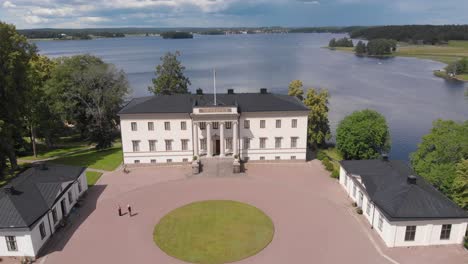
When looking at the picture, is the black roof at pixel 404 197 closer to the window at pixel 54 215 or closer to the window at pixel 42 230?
the window at pixel 42 230

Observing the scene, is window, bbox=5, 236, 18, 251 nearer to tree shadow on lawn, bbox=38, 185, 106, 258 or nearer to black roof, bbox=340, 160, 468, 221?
tree shadow on lawn, bbox=38, 185, 106, 258

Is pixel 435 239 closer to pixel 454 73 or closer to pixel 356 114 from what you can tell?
pixel 356 114

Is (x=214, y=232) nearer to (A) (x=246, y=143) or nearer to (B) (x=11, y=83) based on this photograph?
(A) (x=246, y=143)

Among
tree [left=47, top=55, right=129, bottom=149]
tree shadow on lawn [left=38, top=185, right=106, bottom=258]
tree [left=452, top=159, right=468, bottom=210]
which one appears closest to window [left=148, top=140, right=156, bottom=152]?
tree shadow on lawn [left=38, top=185, right=106, bottom=258]

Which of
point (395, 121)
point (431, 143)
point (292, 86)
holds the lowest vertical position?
point (395, 121)

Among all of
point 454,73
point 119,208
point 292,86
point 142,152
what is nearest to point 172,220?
point 119,208

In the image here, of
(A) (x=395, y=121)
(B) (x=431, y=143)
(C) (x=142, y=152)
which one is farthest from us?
(A) (x=395, y=121)

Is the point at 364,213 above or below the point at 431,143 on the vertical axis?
below

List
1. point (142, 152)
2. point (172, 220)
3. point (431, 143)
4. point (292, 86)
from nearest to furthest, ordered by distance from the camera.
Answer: point (172, 220)
point (431, 143)
point (142, 152)
point (292, 86)
